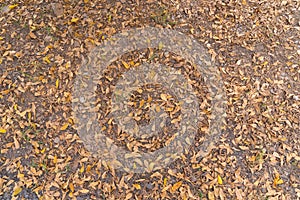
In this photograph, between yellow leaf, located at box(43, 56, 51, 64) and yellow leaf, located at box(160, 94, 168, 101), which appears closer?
yellow leaf, located at box(160, 94, 168, 101)

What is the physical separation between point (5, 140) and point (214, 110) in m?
1.73

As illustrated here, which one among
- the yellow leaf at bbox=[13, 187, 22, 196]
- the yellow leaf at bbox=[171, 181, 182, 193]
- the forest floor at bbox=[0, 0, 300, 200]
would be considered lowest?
the yellow leaf at bbox=[13, 187, 22, 196]

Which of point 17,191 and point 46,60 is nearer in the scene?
point 17,191

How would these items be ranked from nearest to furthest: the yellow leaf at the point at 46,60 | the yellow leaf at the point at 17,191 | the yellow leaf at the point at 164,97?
the yellow leaf at the point at 17,191 < the yellow leaf at the point at 164,97 < the yellow leaf at the point at 46,60

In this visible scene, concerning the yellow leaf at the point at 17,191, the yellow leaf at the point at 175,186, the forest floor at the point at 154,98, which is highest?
the forest floor at the point at 154,98

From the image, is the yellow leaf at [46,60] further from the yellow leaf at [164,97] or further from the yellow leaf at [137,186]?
the yellow leaf at [137,186]

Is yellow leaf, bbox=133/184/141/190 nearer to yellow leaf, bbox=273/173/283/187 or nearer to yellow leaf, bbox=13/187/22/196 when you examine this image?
yellow leaf, bbox=13/187/22/196

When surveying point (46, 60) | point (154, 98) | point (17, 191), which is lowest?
point (17, 191)

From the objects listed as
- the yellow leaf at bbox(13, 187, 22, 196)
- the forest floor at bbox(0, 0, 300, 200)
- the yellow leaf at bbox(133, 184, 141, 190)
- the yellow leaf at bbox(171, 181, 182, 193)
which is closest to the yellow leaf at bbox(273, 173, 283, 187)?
the forest floor at bbox(0, 0, 300, 200)

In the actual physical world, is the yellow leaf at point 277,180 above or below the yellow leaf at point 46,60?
below

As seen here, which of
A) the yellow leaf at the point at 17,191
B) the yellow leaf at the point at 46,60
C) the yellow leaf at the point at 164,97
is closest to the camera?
the yellow leaf at the point at 17,191

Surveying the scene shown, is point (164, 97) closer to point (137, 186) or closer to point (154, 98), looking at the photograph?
point (154, 98)

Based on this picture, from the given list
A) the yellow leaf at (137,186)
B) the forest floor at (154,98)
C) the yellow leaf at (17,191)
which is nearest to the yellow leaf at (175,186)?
the forest floor at (154,98)

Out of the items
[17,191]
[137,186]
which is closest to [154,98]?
[137,186]
